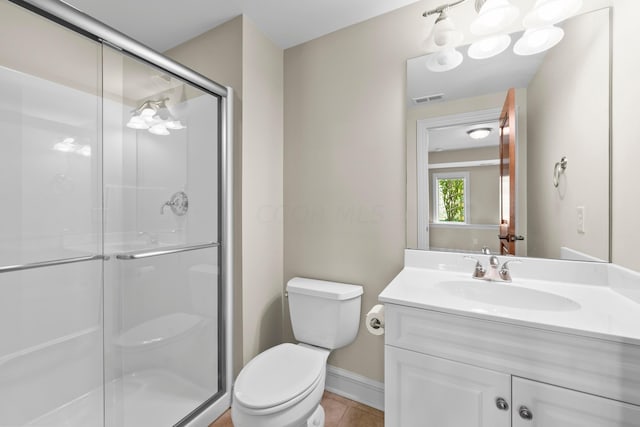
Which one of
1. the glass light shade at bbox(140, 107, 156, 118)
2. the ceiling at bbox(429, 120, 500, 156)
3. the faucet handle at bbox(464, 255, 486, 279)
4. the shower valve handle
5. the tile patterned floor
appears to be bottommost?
the tile patterned floor

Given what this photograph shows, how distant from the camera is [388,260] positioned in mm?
1588

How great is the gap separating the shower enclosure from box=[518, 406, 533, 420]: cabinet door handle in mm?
1411

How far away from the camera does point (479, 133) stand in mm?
1376

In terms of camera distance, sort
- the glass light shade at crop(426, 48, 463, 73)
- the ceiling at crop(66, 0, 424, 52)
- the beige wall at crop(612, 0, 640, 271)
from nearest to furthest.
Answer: the beige wall at crop(612, 0, 640, 271), the glass light shade at crop(426, 48, 463, 73), the ceiling at crop(66, 0, 424, 52)

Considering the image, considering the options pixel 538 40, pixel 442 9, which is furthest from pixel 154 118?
pixel 538 40

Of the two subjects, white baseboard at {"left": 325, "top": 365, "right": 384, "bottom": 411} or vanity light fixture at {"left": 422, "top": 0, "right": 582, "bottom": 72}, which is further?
white baseboard at {"left": 325, "top": 365, "right": 384, "bottom": 411}

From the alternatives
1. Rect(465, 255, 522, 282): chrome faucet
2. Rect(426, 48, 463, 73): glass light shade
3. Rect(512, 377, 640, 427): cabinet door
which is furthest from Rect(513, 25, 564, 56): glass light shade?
Rect(512, 377, 640, 427): cabinet door

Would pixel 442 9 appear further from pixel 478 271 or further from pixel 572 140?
pixel 478 271

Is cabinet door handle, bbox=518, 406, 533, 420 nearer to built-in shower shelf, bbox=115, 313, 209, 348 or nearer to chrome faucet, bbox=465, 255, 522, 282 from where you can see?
chrome faucet, bbox=465, 255, 522, 282

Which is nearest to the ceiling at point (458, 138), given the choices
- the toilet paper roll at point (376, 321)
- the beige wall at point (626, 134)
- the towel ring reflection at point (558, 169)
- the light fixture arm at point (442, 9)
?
the towel ring reflection at point (558, 169)

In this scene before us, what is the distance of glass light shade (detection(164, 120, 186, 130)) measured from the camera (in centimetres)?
140

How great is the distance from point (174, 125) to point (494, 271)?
1.75 metres

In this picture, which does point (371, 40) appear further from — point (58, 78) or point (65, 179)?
point (65, 179)

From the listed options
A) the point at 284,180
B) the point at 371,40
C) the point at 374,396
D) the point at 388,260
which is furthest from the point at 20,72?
the point at 374,396
